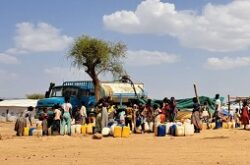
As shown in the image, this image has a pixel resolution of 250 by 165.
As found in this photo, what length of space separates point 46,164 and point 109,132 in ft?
29.5

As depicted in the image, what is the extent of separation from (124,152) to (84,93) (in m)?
20.5

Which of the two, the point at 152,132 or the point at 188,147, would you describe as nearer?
the point at 188,147

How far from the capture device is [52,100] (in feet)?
110

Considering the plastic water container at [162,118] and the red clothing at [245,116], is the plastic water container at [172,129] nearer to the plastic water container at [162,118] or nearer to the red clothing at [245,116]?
the plastic water container at [162,118]

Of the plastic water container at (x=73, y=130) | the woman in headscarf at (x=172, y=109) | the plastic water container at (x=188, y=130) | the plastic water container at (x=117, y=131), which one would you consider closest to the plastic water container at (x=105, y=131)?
the plastic water container at (x=117, y=131)

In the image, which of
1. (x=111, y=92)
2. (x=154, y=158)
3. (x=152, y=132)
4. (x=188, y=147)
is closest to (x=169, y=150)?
(x=188, y=147)

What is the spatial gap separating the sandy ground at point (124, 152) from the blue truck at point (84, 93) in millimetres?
14281

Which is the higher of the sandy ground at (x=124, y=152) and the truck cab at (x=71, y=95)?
the truck cab at (x=71, y=95)

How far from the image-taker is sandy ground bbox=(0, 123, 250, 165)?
12500 mm

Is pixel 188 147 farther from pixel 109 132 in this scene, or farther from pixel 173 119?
pixel 173 119

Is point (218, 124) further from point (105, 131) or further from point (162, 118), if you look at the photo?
point (105, 131)

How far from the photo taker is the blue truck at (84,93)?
3372cm

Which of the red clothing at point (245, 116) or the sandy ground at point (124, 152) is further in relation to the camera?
the red clothing at point (245, 116)

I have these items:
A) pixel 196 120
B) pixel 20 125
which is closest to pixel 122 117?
pixel 196 120
